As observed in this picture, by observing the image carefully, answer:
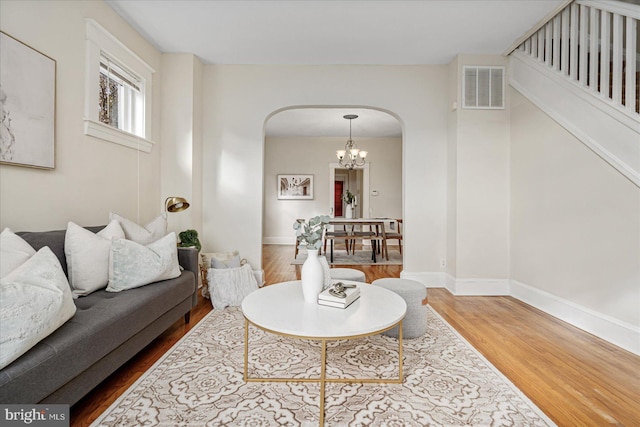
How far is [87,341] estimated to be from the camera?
1.48 m

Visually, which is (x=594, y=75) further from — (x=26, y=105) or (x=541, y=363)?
(x=26, y=105)

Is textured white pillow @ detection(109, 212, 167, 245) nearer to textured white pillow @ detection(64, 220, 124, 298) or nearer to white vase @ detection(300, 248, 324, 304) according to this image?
textured white pillow @ detection(64, 220, 124, 298)

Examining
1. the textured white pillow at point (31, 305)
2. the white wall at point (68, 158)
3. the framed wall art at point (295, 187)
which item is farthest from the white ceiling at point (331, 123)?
the textured white pillow at point (31, 305)

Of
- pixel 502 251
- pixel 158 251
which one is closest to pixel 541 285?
pixel 502 251

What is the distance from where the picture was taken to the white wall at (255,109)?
13.2 ft

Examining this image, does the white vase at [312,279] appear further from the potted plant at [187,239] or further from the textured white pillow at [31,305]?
the potted plant at [187,239]

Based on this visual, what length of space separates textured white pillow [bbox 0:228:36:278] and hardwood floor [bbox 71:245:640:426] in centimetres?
76

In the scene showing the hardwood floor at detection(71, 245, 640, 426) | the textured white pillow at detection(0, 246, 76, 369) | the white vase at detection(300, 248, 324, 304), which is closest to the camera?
the textured white pillow at detection(0, 246, 76, 369)

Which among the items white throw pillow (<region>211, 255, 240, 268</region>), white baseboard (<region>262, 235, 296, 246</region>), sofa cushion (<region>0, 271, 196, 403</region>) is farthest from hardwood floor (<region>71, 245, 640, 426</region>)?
white baseboard (<region>262, 235, 296, 246</region>)

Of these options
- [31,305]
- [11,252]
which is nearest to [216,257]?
[11,252]

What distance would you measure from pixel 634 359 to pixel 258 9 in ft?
12.9

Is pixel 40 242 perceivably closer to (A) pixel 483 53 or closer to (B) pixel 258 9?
(B) pixel 258 9

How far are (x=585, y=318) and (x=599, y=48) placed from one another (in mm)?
2288

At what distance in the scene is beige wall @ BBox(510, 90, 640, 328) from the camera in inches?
92.9
